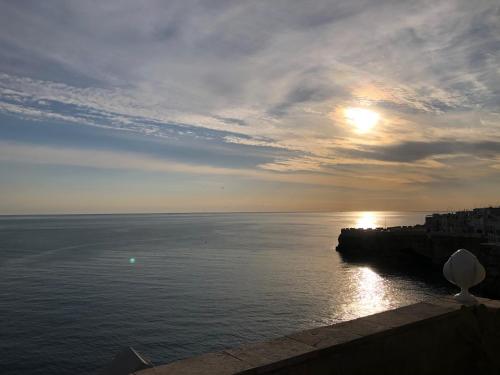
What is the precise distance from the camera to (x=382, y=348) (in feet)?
15.3

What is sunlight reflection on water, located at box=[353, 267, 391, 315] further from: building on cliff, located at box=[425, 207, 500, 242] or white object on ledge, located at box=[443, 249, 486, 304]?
white object on ledge, located at box=[443, 249, 486, 304]

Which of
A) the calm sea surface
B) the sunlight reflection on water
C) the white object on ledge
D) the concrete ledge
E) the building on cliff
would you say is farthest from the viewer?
the building on cliff

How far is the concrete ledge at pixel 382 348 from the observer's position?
3771 mm

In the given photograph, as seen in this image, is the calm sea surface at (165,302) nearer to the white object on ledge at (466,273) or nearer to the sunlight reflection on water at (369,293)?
the sunlight reflection on water at (369,293)

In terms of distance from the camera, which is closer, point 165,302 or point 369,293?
point 165,302

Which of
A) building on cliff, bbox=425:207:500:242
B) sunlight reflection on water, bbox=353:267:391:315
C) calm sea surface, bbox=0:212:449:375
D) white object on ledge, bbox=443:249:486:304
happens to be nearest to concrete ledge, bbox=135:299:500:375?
white object on ledge, bbox=443:249:486:304

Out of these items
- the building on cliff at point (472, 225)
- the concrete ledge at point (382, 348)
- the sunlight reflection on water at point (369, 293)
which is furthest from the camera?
the building on cliff at point (472, 225)

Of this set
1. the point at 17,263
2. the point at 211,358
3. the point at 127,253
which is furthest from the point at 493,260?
the point at 17,263

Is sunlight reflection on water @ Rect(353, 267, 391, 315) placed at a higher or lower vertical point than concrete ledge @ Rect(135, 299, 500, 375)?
lower

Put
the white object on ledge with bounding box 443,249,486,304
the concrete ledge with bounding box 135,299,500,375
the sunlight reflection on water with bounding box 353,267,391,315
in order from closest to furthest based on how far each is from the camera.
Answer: the concrete ledge with bounding box 135,299,500,375, the white object on ledge with bounding box 443,249,486,304, the sunlight reflection on water with bounding box 353,267,391,315

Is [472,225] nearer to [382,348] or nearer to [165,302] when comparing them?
[165,302]

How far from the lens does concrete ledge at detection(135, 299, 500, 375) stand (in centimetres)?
377

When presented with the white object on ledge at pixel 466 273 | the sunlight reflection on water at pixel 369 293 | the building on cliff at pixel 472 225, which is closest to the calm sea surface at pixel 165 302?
the sunlight reflection on water at pixel 369 293

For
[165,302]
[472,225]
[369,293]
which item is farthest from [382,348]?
[472,225]
